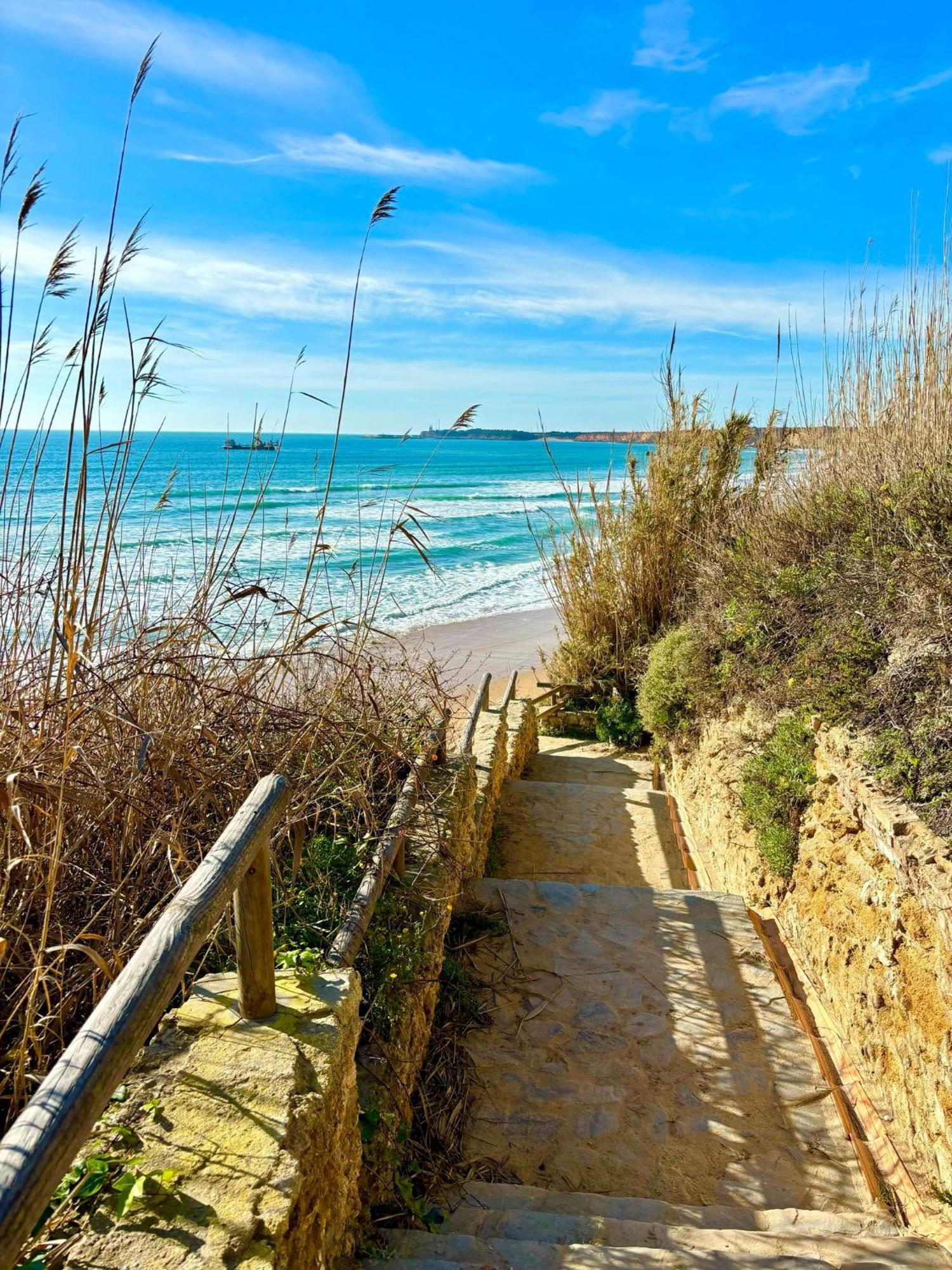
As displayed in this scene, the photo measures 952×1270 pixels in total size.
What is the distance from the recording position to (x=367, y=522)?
23.0 m

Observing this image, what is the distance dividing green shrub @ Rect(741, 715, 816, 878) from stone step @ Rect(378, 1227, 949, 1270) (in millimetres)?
1854

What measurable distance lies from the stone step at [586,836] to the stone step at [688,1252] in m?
2.66

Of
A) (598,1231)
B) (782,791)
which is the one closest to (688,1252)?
(598,1231)

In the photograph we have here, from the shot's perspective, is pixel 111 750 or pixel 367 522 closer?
pixel 111 750

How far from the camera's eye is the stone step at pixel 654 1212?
229 centimetres

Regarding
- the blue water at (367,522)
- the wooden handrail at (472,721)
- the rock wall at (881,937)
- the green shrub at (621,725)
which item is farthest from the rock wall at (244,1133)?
the green shrub at (621,725)

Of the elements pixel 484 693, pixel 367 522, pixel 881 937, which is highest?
pixel 367 522

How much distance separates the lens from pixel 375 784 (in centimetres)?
343

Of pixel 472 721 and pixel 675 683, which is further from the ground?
pixel 472 721

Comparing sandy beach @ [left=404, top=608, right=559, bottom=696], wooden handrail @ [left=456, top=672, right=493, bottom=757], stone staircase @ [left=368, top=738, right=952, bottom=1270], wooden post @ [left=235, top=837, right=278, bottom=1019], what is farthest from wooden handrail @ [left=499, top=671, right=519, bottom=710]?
wooden post @ [left=235, top=837, right=278, bottom=1019]

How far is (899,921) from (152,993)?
2.54 meters

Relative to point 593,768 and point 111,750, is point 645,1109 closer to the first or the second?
point 111,750

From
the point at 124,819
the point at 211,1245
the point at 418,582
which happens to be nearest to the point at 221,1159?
the point at 211,1245

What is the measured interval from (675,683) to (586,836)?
4.98 ft
